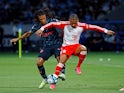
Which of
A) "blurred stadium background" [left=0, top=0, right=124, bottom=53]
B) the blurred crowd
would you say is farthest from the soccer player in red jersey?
the blurred crowd

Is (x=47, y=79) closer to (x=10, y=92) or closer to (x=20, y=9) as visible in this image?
(x=10, y=92)

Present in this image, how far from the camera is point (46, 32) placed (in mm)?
14969

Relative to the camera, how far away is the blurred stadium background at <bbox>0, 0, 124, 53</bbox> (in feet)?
114

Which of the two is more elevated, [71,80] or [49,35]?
[49,35]

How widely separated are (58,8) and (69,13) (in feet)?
2.97

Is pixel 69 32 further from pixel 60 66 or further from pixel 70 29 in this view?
pixel 60 66

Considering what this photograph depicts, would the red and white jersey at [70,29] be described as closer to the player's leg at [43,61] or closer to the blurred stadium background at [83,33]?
the player's leg at [43,61]

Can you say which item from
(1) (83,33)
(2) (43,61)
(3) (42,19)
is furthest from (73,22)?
(1) (83,33)

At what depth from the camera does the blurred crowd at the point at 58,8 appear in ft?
123

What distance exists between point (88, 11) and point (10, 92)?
25.3 meters

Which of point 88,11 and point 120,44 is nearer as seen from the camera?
point 120,44

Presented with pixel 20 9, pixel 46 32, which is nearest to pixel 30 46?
pixel 20 9

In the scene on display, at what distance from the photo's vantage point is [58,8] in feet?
126

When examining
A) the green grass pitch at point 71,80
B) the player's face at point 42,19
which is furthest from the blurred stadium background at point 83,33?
the player's face at point 42,19
